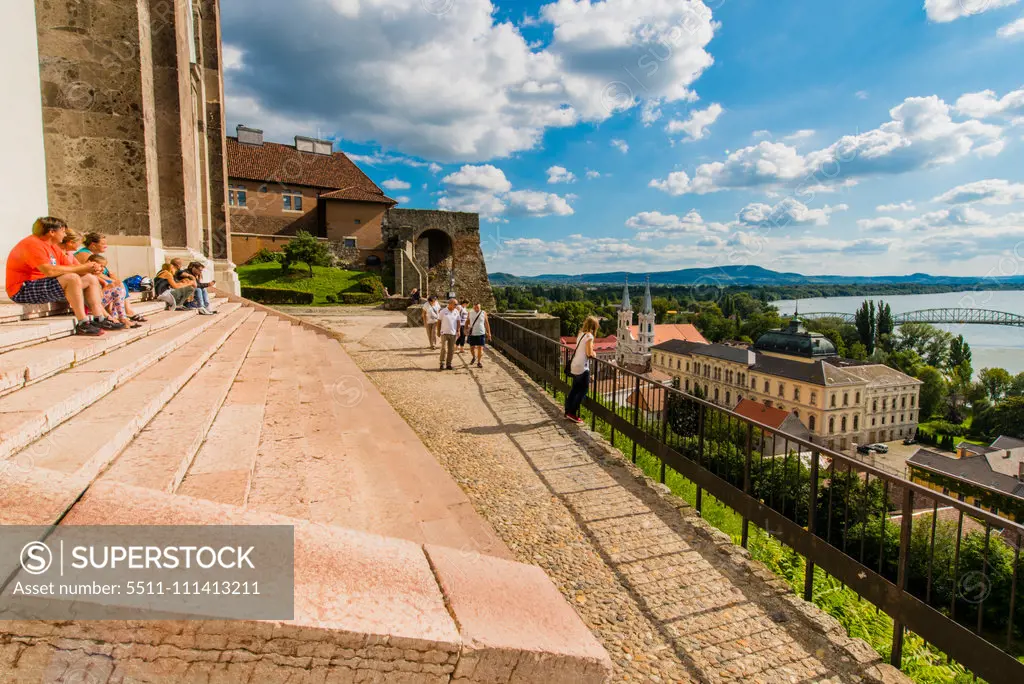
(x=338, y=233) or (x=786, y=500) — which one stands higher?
(x=338, y=233)

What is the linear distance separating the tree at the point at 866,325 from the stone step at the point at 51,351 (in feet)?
314

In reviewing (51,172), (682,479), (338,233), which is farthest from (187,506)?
(338,233)

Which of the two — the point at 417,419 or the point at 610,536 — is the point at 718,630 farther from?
the point at 417,419

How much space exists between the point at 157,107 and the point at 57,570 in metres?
11.0

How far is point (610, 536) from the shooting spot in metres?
4.07

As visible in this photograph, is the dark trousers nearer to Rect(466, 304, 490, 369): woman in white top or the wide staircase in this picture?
the wide staircase

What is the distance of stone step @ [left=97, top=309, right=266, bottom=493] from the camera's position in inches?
92.7

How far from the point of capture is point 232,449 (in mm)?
3221

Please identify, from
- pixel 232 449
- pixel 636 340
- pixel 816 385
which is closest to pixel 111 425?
pixel 232 449

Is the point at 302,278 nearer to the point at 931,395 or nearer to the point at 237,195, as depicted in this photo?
the point at 237,195

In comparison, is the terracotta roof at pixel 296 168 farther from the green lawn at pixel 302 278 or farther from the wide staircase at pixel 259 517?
the wide staircase at pixel 259 517

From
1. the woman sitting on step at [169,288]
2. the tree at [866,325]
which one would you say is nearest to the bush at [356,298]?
the woman sitting on step at [169,288]

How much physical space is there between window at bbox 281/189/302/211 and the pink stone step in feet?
143

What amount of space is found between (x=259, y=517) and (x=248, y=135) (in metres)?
52.6
